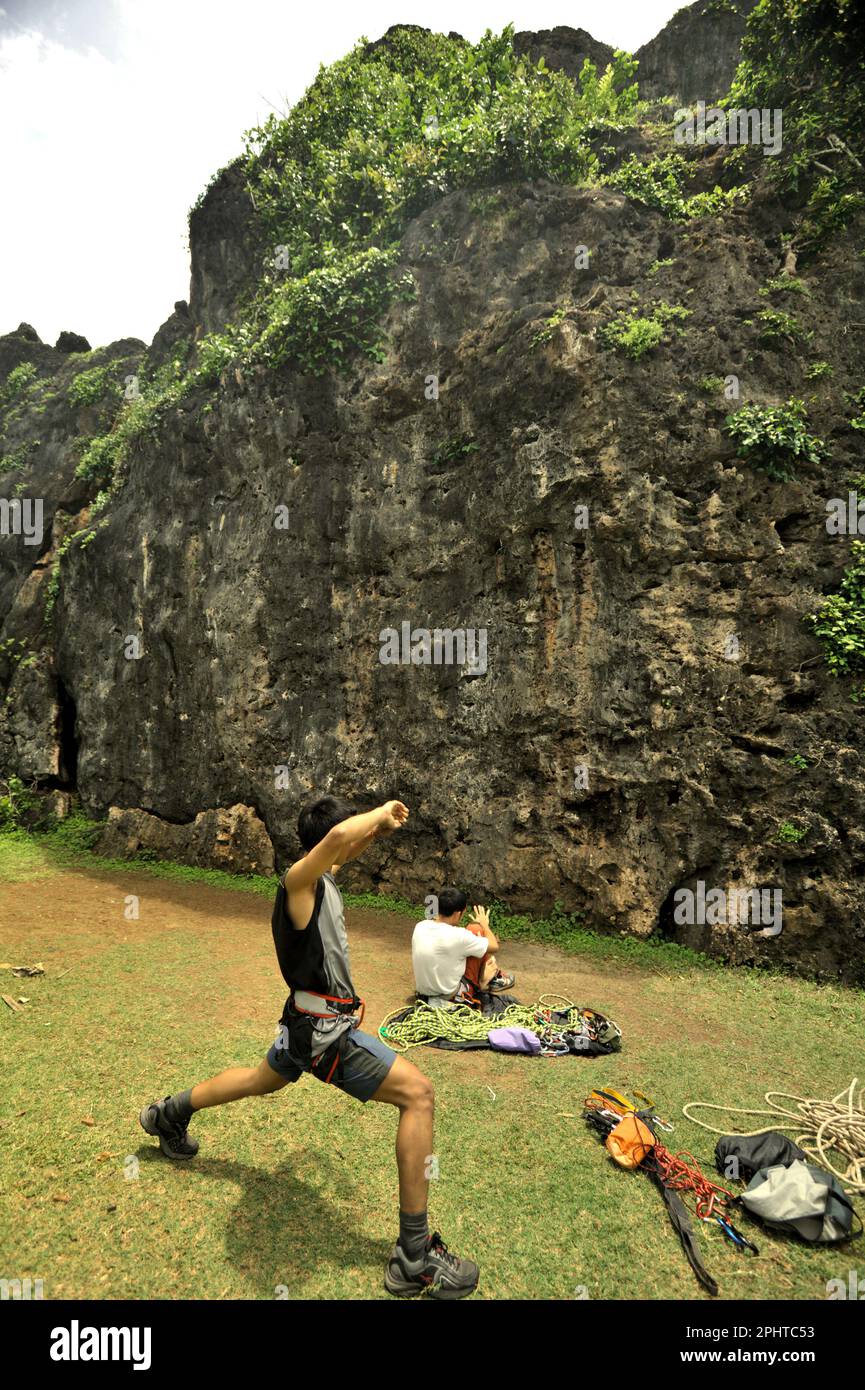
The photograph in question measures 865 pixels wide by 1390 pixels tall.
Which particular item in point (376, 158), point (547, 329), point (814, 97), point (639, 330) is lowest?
point (639, 330)

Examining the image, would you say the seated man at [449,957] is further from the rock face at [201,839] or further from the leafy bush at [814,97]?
the leafy bush at [814,97]

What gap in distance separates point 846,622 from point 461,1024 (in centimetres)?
714

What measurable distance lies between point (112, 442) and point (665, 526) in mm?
16841

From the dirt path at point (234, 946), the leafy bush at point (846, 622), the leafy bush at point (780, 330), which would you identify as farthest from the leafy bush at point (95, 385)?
the leafy bush at point (846, 622)

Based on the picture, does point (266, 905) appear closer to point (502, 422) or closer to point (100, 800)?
point (100, 800)

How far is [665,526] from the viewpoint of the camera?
33.8 feet

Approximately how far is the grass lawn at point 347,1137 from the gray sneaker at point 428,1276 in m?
0.13

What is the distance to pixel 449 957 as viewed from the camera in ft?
22.0

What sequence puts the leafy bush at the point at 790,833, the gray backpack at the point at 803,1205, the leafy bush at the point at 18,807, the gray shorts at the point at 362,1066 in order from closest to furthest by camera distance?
1. the gray shorts at the point at 362,1066
2. the gray backpack at the point at 803,1205
3. the leafy bush at the point at 790,833
4. the leafy bush at the point at 18,807

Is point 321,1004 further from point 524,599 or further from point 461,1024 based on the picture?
point 524,599

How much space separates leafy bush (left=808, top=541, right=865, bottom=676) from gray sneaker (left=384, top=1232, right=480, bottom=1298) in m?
8.31

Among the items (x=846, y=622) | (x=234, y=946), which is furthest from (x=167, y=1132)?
(x=846, y=622)

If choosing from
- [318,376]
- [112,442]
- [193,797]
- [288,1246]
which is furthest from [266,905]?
[112,442]

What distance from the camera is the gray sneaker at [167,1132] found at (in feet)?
14.5
